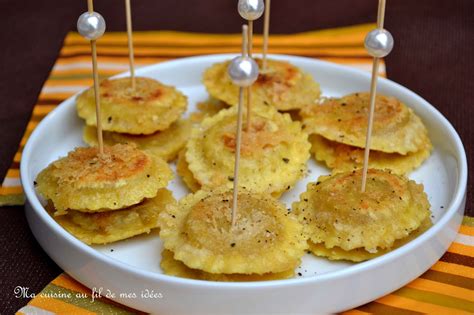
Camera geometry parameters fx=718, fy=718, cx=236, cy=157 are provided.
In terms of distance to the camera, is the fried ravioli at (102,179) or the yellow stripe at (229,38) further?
the yellow stripe at (229,38)

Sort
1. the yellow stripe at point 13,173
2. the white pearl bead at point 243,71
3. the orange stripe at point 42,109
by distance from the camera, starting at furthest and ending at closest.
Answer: the orange stripe at point 42,109
the yellow stripe at point 13,173
the white pearl bead at point 243,71

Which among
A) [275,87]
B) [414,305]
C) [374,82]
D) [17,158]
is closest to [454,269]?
[414,305]

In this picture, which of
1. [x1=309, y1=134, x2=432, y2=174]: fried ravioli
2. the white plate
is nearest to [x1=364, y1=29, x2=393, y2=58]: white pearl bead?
the white plate

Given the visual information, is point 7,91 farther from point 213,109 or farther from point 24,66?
point 213,109

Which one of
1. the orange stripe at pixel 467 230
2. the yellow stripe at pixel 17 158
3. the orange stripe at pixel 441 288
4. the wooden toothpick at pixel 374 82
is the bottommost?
the orange stripe at pixel 441 288

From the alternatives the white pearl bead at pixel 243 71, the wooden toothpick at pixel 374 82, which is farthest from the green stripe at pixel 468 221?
the white pearl bead at pixel 243 71

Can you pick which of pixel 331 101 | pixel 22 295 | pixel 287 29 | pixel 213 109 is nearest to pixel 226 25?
pixel 287 29

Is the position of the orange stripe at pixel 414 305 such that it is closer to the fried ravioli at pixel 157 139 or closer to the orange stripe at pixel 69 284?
the orange stripe at pixel 69 284
